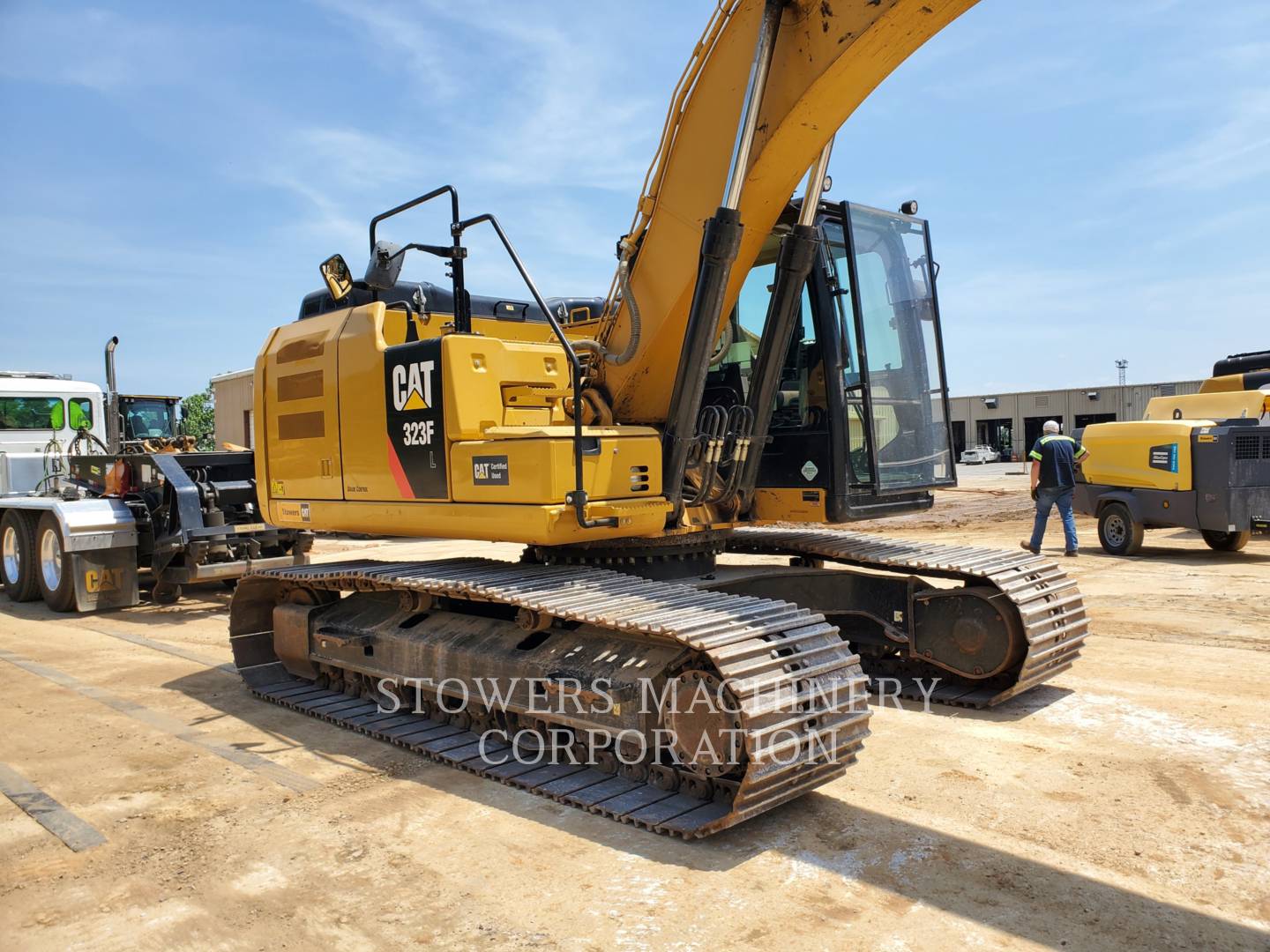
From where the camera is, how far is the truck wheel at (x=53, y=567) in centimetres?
983

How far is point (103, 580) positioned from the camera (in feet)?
32.8

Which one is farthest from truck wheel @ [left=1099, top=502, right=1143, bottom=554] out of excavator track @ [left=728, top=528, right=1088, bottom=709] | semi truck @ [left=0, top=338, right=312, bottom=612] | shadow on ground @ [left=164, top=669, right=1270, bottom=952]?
semi truck @ [left=0, top=338, right=312, bottom=612]

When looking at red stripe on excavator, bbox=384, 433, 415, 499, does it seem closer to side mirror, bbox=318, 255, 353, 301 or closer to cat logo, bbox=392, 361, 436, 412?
cat logo, bbox=392, 361, 436, 412

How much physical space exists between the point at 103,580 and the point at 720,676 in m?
8.40

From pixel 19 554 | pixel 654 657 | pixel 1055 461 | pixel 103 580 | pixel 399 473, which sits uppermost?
pixel 399 473

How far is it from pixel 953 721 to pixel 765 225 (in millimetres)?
2895

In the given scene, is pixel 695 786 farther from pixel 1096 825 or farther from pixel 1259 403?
pixel 1259 403

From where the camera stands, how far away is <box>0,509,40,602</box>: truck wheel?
1066cm

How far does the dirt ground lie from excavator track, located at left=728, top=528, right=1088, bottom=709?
9.6 inches

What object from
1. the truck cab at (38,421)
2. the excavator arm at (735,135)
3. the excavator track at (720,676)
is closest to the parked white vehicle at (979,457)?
the truck cab at (38,421)

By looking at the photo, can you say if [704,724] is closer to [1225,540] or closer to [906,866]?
[906,866]

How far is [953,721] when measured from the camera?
538 centimetres

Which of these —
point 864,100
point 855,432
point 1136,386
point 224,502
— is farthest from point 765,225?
point 1136,386

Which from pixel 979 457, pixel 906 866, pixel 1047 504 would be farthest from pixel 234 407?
pixel 979 457
